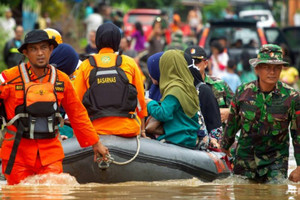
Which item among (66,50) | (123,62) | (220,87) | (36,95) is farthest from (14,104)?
(220,87)

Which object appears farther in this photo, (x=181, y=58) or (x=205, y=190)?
(x=181, y=58)

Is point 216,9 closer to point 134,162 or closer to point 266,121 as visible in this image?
point 266,121

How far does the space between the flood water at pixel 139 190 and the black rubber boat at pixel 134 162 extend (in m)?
0.11

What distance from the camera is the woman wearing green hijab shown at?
8.88 m

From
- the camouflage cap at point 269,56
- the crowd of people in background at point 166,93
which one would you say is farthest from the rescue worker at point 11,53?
the camouflage cap at point 269,56

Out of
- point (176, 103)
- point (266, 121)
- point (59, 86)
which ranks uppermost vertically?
point (59, 86)

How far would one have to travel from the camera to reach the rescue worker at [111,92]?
27.9 feet

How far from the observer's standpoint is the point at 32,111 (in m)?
7.53

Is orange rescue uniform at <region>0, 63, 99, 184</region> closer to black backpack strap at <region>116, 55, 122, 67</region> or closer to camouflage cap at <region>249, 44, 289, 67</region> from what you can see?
black backpack strap at <region>116, 55, 122, 67</region>

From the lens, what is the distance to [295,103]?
27.8 ft

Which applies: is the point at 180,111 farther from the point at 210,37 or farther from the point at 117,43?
the point at 210,37

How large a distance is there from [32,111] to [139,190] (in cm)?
127

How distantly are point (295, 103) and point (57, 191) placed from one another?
2557 mm

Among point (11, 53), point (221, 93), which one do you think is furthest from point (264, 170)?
point (11, 53)
